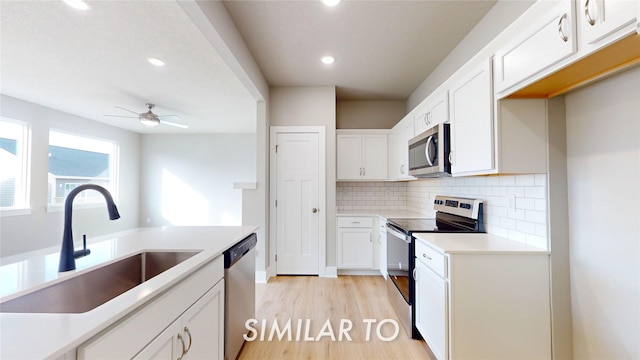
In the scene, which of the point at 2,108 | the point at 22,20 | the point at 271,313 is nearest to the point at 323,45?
the point at 22,20

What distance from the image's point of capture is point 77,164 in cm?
528

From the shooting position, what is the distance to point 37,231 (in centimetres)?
434

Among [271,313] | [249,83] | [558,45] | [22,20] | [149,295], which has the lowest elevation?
[271,313]

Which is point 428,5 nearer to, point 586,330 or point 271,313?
point 586,330

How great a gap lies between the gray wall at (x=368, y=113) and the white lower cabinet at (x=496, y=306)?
304 cm

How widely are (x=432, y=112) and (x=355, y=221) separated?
5.90 feet

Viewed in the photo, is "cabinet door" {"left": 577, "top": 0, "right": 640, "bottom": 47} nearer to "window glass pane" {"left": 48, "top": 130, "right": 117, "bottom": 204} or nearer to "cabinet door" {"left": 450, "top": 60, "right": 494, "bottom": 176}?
"cabinet door" {"left": 450, "top": 60, "right": 494, "bottom": 176}

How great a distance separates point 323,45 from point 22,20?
2.59 meters

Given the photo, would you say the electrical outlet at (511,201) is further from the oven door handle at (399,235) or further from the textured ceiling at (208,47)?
the textured ceiling at (208,47)

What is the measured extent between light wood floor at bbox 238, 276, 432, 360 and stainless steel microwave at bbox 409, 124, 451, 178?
1438 mm

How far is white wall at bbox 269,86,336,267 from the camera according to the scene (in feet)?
11.9

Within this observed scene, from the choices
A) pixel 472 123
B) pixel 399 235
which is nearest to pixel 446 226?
pixel 399 235

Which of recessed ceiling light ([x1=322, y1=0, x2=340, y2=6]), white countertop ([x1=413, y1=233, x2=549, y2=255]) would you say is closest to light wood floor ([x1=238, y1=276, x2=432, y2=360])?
white countertop ([x1=413, y1=233, x2=549, y2=255])

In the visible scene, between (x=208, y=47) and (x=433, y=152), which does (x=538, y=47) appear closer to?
(x=433, y=152)
